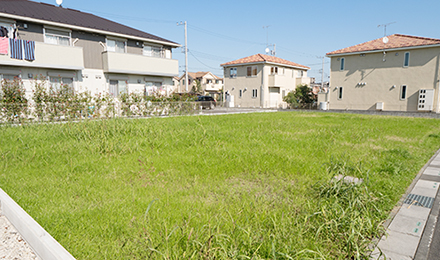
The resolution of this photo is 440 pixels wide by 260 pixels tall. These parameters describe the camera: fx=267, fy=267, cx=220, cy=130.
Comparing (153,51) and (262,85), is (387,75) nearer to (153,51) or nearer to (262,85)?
(262,85)

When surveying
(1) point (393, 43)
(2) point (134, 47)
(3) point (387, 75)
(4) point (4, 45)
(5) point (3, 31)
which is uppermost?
(1) point (393, 43)

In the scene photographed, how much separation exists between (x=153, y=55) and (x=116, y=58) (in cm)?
398

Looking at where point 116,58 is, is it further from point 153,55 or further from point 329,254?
point 329,254

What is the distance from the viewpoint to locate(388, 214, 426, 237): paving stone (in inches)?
111

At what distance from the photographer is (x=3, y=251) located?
2.47 meters

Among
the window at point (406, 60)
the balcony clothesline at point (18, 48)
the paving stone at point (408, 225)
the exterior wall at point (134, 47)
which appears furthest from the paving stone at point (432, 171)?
the window at point (406, 60)

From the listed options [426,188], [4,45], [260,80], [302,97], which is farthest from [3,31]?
[302,97]

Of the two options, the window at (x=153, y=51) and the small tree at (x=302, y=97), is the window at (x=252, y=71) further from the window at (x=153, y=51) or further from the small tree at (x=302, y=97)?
the window at (x=153, y=51)

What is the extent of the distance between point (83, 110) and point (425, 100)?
1101 inches

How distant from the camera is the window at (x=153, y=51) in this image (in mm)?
21314

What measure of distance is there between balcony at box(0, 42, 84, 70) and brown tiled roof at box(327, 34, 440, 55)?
84.3ft

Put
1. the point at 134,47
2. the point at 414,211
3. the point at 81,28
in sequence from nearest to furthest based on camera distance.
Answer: the point at 414,211
the point at 81,28
the point at 134,47

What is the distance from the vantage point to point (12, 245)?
2566 millimetres

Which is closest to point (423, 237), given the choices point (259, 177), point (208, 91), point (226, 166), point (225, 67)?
point (259, 177)
